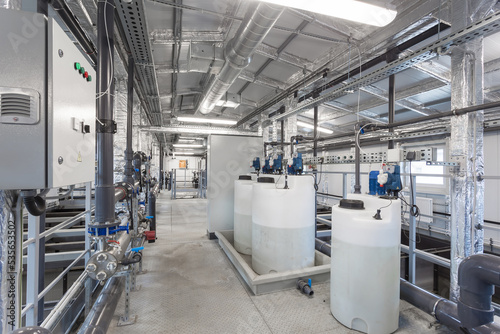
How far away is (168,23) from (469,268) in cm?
338

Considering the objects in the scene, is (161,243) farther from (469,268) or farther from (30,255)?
(469,268)

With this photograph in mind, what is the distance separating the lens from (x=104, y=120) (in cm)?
154

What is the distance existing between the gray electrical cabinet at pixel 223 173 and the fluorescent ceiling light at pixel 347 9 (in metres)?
2.72

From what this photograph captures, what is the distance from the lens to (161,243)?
149 inches

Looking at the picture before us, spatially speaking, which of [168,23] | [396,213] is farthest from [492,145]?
[168,23]

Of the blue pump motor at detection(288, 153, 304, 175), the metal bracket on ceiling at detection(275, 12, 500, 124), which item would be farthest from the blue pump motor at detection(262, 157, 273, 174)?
the metal bracket on ceiling at detection(275, 12, 500, 124)

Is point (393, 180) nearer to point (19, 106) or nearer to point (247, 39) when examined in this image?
point (247, 39)

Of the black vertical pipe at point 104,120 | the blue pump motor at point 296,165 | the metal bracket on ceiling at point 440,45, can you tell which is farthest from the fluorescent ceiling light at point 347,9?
the blue pump motor at point 296,165

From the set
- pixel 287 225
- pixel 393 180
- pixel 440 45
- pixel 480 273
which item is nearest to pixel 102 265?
pixel 287 225

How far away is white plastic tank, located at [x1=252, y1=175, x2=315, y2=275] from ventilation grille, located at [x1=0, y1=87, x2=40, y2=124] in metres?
1.96

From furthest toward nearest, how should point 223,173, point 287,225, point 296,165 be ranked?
point 223,173 < point 296,165 < point 287,225

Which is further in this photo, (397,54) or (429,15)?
(397,54)

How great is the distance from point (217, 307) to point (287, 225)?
39.6 inches

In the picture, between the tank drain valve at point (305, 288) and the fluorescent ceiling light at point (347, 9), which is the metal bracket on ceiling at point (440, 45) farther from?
the tank drain valve at point (305, 288)
